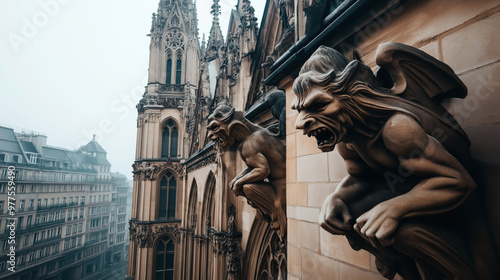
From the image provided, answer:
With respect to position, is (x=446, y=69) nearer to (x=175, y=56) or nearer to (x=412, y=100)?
(x=412, y=100)

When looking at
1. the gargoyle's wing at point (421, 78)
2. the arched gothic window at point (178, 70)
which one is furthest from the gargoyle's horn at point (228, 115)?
the arched gothic window at point (178, 70)

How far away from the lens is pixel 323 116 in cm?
156

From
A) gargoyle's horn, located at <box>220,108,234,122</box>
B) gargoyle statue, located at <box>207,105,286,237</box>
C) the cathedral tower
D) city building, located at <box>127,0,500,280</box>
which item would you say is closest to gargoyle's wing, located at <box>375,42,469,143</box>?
city building, located at <box>127,0,500,280</box>

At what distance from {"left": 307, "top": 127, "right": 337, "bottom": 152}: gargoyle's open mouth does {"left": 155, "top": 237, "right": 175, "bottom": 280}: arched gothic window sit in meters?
22.7

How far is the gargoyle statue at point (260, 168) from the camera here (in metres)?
3.89

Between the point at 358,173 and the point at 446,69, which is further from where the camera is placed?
the point at 358,173

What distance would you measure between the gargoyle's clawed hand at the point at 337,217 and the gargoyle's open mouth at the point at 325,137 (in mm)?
389

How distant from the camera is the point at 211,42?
17.0m

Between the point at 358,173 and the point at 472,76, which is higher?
the point at 472,76

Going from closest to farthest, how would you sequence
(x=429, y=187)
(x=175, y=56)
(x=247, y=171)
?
(x=429, y=187) → (x=247, y=171) → (x=175, y=56)

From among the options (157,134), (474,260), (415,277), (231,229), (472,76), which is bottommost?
(231,229)

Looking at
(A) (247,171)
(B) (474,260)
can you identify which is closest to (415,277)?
(B) (474,260)

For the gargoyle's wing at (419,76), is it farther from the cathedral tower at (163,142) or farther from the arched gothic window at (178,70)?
the arched gothic window at (178,70)

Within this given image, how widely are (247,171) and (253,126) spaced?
703 millimetres
